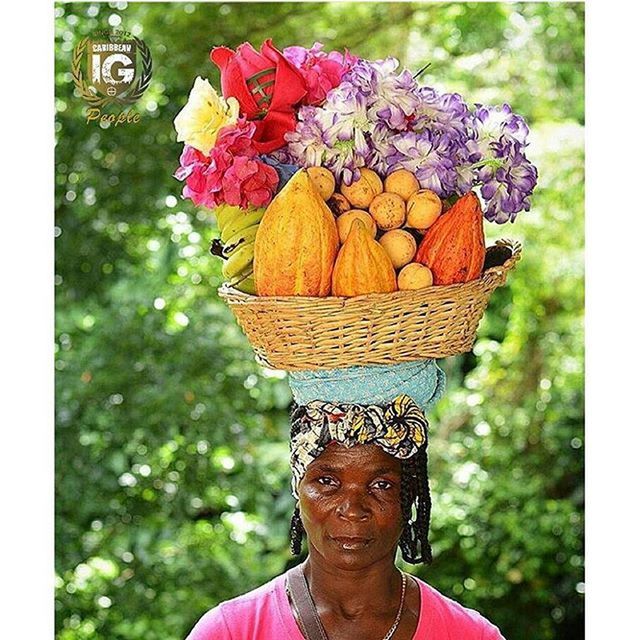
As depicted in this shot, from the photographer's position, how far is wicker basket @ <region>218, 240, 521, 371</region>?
1.54 meters

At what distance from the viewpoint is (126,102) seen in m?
3.47

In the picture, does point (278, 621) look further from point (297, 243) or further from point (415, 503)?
point (297, 243)

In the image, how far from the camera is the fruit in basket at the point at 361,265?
Answer: 154 cm

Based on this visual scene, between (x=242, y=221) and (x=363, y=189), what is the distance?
0.59 feet

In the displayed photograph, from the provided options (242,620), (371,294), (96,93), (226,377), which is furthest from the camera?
(226,377)

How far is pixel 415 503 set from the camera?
1.71 metres

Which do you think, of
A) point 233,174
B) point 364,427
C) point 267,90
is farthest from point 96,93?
point 364,427

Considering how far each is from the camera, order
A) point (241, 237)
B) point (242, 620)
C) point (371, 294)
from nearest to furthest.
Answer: point (371, 294)
point (241, 237)
point (242, 620)

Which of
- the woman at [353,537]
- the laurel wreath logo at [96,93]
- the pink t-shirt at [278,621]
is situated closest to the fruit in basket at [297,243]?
the woman at [353,537]

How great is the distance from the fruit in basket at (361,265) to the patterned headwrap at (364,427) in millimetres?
202

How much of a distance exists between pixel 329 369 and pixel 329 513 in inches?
8.2

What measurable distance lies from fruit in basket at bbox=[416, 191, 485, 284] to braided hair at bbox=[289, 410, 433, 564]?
27cm

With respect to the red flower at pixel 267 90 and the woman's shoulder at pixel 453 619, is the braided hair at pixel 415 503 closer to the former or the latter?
the woman's shoulder at pixel 453 619
